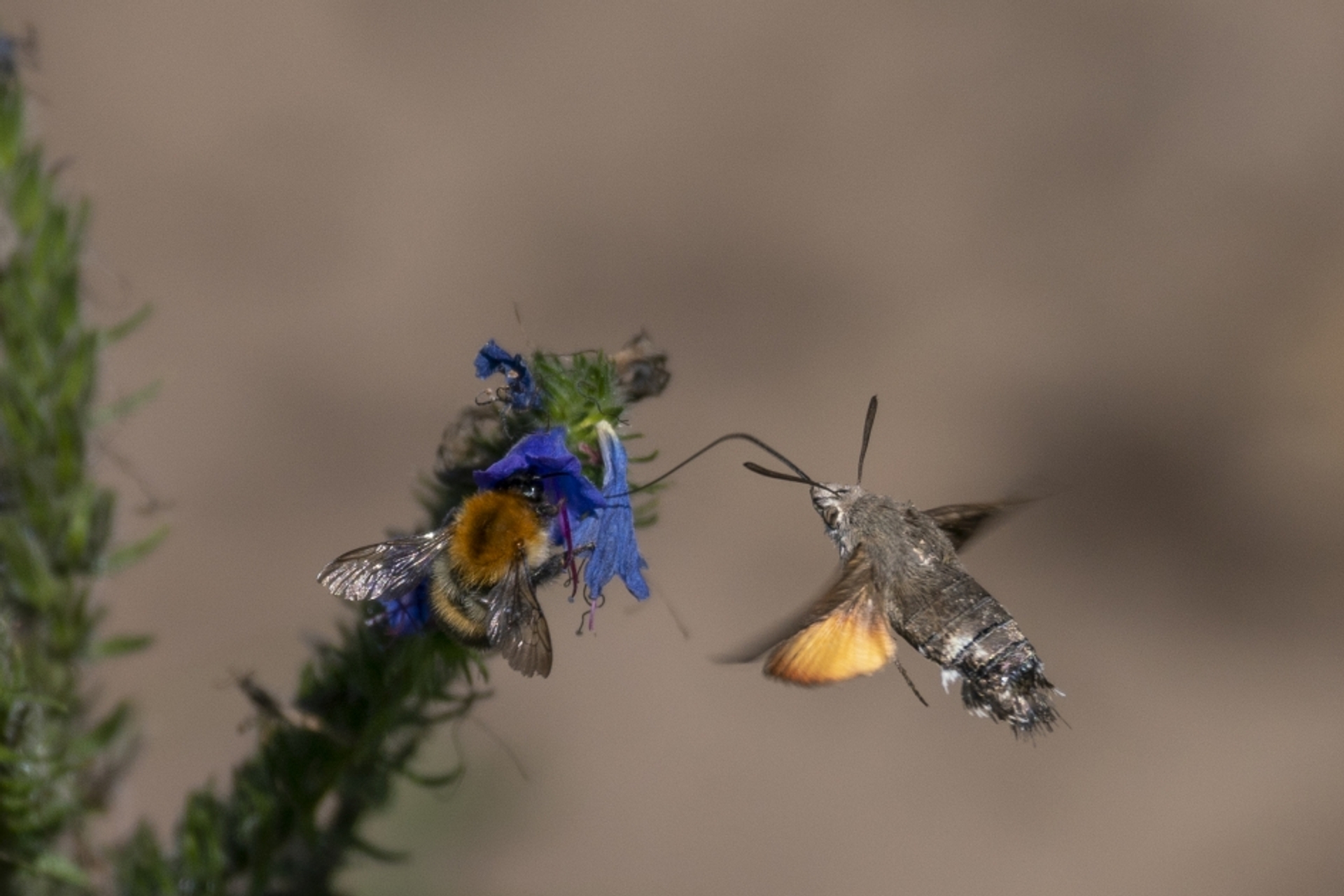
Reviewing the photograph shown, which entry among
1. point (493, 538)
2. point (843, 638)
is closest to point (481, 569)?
point (493, 538)

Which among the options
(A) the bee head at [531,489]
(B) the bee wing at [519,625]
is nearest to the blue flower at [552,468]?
(A) the bee head at [531,489]

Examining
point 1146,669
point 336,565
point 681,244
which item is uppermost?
point 336,565

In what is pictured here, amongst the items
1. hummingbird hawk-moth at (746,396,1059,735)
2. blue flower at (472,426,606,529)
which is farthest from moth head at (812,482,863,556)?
blue flower at (472,426,606,529)

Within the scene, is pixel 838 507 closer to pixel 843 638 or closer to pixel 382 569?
pixel 843 638

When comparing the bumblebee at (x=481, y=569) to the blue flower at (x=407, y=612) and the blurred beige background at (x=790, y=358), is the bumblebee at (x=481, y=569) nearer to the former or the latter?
the blue flower at (x=407, y=612)

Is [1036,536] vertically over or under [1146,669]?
over

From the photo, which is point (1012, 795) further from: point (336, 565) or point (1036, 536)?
point (336, 565)

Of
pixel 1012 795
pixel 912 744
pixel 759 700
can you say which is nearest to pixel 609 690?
pixel 759 700
